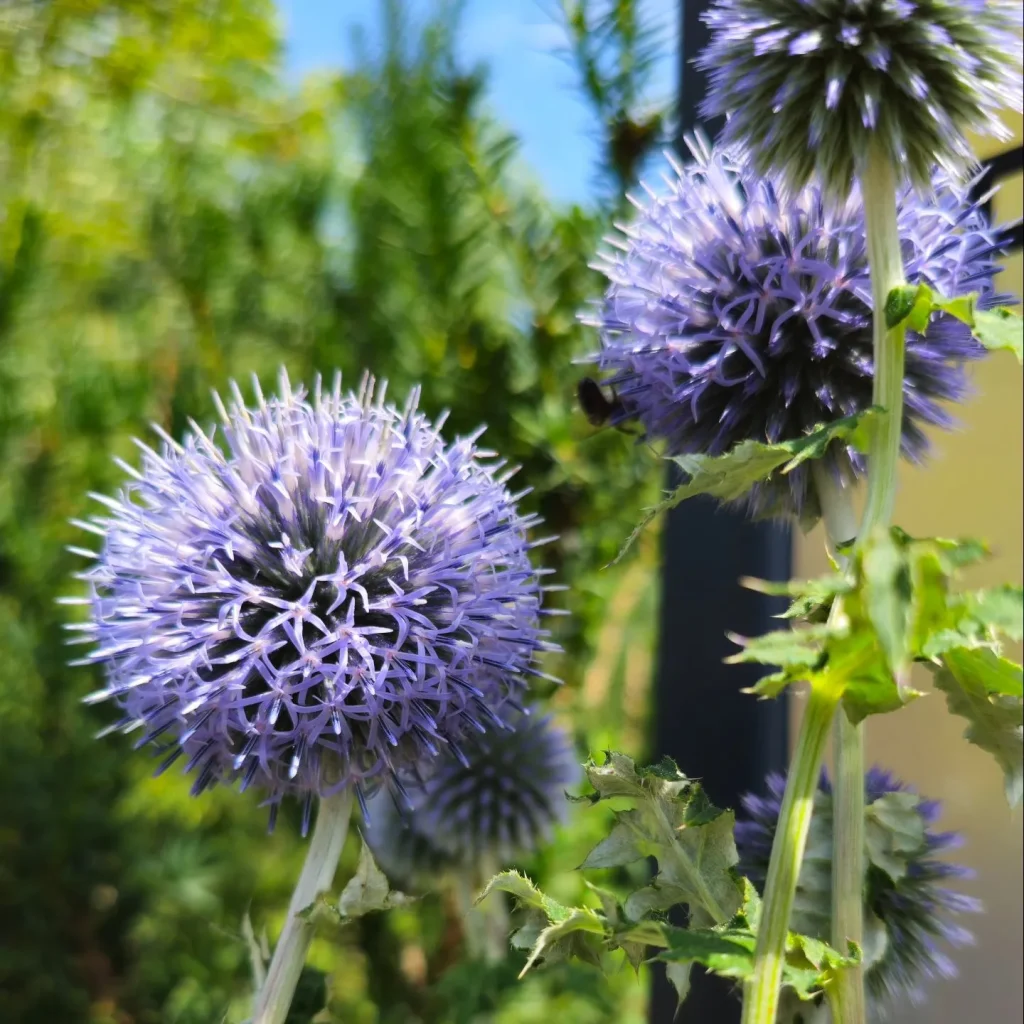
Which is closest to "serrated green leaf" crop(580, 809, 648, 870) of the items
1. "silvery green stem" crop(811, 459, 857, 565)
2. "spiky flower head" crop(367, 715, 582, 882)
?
"silvery green stem" crop(811, 459, 857, 565)

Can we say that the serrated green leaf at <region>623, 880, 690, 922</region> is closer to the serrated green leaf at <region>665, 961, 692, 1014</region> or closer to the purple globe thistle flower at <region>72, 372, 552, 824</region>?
the serrated green leaf at <region>665, 961, 692, 1014</region>


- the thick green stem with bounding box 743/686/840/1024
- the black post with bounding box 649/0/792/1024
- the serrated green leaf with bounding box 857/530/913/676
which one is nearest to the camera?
the serrated green leaf with bounding box 857/530/913/676

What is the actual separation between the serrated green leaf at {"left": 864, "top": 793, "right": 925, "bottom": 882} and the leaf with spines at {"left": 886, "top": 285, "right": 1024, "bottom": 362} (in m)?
0.26

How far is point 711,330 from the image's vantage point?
0.67 meters

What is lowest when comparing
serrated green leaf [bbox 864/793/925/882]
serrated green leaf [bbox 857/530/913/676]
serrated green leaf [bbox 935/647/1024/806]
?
serrated green leaf [bbox 864/793/925/882]

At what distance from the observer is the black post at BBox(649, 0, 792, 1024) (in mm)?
1125

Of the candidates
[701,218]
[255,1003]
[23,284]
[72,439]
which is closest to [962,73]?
[701,218]

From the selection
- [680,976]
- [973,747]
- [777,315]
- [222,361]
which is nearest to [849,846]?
[680,976]

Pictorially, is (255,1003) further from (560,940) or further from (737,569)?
(737,569)

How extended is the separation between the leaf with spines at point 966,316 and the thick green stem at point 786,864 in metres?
A: 0.15

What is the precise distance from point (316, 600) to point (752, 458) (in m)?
0.37

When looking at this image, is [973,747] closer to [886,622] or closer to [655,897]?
[655,897]

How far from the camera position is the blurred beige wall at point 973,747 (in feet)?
3.24

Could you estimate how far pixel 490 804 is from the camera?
121 centimetres
